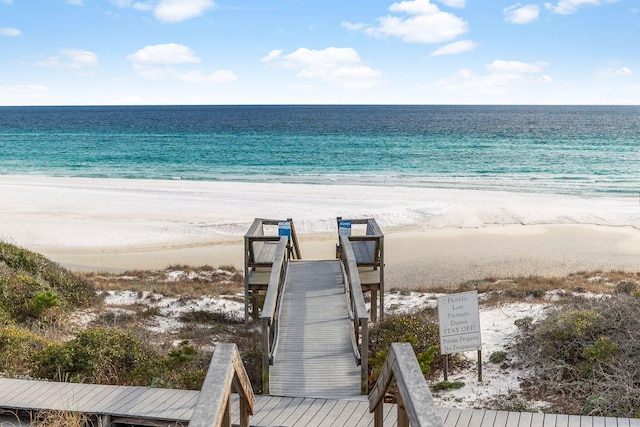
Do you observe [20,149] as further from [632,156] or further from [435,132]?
[632,156]

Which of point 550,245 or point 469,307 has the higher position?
point 469,307

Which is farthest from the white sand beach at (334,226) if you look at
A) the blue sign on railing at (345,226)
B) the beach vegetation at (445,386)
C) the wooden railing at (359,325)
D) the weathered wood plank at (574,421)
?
the weathered wood plank at (574,421)

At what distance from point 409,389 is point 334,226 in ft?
74.7

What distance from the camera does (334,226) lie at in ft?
86.6

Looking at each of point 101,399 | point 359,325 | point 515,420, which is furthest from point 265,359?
point 515,420

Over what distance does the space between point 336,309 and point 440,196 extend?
82.3 ft

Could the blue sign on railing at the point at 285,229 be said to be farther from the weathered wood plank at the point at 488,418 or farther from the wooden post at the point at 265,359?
the weathered wood plank at the point at 488,418

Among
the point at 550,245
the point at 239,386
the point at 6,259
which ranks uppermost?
the point at 239,386

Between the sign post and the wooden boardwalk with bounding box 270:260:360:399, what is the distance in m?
1.33

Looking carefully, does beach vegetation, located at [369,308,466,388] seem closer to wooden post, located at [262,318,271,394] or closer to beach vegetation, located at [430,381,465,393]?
beach vegetation, located at [430,381,465,393]

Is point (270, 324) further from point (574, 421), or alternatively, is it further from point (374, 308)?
point (374, 308)

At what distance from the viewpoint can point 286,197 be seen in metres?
34.2

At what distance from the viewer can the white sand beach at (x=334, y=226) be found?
20.7 metres

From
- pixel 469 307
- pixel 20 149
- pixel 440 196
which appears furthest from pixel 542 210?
pixel 20 149
